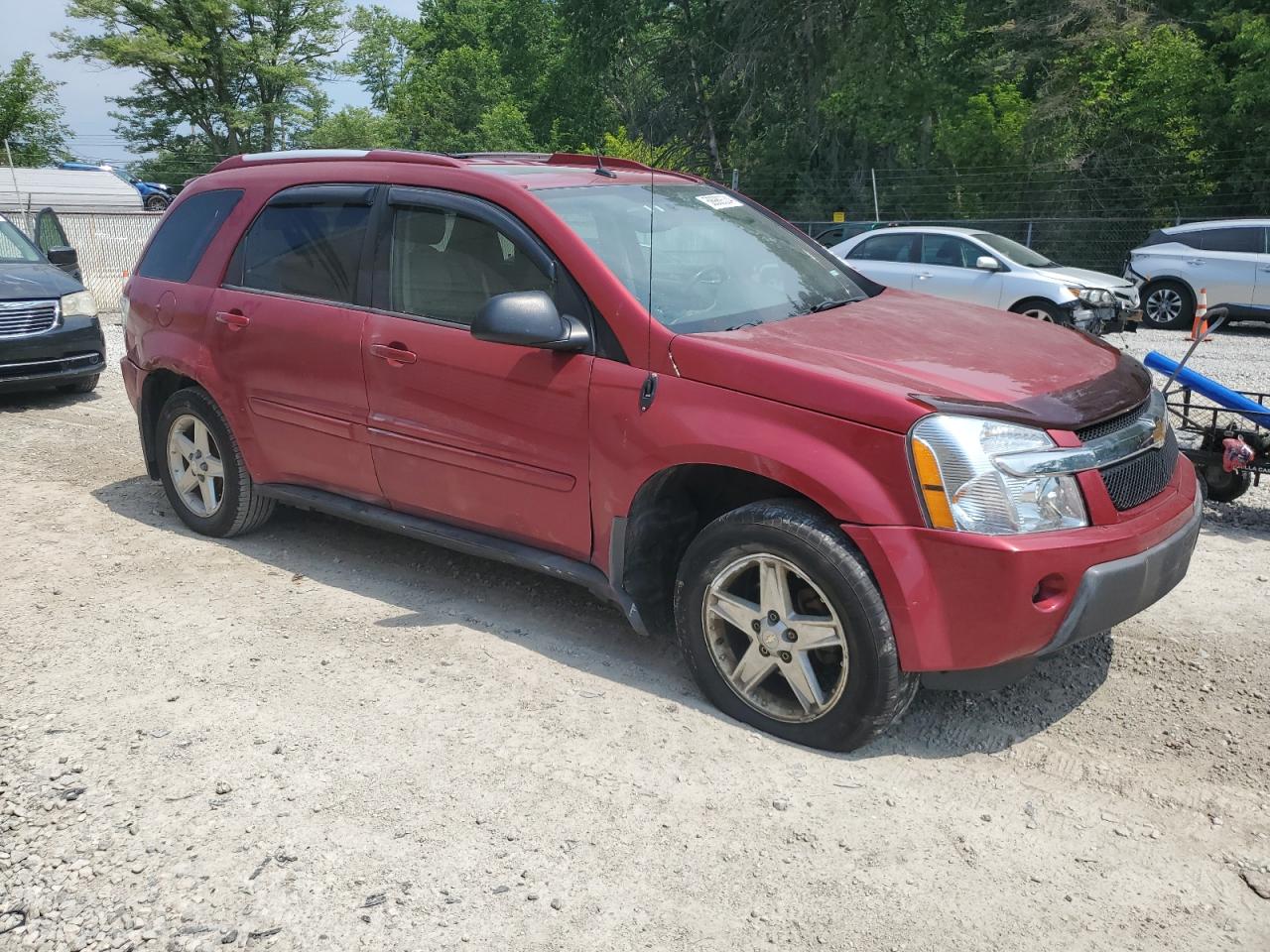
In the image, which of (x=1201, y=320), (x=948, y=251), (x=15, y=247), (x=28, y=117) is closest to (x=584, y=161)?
(x=1201, y=320)

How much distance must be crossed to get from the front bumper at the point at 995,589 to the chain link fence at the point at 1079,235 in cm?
1717

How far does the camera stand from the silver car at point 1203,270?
14.8 m

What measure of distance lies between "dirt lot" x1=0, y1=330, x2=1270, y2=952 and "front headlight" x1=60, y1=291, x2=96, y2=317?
5256 mm

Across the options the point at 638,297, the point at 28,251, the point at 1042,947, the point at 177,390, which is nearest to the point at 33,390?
the point at 28,251

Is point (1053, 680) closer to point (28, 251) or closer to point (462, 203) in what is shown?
point (462, 203)

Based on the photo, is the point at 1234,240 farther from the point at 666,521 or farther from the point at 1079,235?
the point at 666,521

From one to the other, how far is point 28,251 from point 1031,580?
10.3 meters

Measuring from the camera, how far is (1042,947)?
8.99ft

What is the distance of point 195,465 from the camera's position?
5.80m

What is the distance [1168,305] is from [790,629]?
14165mm

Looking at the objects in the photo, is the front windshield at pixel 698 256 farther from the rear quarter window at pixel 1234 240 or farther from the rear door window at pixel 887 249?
the rear quarter window at pixel 1234 240

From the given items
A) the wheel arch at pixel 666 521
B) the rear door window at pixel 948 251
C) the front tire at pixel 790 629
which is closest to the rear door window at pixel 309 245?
the wheel arch at pixel 666 521

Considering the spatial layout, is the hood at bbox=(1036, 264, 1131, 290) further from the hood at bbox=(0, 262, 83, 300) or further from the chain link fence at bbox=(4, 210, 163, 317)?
the chain link fence at bbox=(4, 210, 163, 317)

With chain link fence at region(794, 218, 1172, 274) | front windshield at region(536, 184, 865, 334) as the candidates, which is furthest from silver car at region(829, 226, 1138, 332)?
front windshield at region(536, 184, 865, 334)
